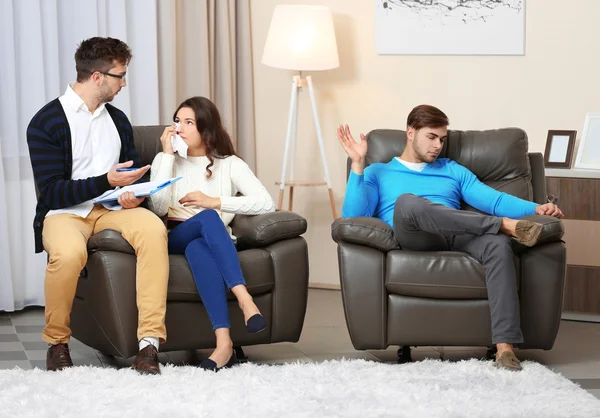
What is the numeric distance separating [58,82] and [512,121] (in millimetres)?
2348

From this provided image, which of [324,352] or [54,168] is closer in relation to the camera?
[54,168]

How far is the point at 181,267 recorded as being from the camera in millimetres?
3332

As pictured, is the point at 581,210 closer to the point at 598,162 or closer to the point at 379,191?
the point at 598,162

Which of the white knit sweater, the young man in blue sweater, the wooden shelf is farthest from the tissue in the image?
the wooden shelf

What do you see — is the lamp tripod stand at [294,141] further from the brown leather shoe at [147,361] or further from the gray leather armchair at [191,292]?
the brown leather shoe at [147,361]

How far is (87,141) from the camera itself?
3.47 meters

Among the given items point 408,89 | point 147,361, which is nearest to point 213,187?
point 147,361

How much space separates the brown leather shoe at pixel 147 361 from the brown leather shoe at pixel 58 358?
270 millimetres

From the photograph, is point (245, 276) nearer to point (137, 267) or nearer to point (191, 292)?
point (191, 292)

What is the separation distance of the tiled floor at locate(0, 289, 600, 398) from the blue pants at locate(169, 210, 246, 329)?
36 centimetres

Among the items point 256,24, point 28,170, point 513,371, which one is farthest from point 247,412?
point 256,24

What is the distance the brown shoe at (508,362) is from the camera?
3.27m

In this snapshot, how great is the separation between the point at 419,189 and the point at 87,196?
4.45ft

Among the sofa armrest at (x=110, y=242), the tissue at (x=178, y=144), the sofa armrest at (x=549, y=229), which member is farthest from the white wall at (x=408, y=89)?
the sofa armrest at (x=110, y=242)
